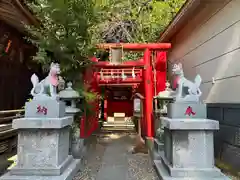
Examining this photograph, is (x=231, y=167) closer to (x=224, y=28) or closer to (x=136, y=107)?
(x=224, y=28)

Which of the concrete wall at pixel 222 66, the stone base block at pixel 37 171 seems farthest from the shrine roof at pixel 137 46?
the stone base block at pixel 37 171

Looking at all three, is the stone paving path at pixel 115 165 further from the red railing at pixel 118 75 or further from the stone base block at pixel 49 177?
the red railing at pixel 118 75

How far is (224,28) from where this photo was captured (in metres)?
5.53

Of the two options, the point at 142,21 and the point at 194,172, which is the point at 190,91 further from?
the point at 142,21

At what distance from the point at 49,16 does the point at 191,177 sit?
16.2 ft

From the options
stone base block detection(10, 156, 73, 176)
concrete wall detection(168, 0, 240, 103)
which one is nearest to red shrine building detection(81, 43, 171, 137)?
concrete wall detection(168, 0, 240, 103)

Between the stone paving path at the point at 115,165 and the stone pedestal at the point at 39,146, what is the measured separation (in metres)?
0.85

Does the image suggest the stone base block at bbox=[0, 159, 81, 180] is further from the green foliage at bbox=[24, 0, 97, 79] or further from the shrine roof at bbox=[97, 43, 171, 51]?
the shrine roof at bbox=[97, 43, 171, 51]

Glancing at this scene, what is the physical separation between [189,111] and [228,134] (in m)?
1.53

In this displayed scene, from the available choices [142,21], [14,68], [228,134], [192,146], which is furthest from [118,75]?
[192,146]

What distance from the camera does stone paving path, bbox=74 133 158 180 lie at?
196 inches

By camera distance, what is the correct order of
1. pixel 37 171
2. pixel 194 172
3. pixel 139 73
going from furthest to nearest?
pixel 139 73 → pixel 37 171 → pixel 194 172

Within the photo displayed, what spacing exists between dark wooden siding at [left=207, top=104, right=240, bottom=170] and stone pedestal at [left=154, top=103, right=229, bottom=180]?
3.23 ft

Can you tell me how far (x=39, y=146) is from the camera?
4258 millimetres
